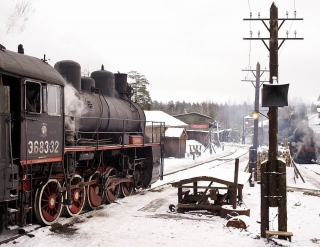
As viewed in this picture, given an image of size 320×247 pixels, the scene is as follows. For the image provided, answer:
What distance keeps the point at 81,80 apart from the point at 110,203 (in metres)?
4.37

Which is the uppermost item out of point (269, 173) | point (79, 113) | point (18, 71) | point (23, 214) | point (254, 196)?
point (18, 71)

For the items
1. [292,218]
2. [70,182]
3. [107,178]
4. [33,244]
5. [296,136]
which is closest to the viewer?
[33,244]

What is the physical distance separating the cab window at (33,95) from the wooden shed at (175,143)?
2738cm

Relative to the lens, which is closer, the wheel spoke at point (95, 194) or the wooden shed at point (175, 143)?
the wheel spoke at point (95, 194)

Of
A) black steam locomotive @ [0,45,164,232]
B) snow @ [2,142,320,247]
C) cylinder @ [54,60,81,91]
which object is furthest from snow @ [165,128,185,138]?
cylinder @ [54,60,81,91]

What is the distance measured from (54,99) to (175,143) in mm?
27292

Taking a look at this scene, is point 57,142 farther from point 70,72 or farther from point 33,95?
point 70,72

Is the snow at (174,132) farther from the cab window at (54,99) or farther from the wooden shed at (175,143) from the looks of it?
the cab window at (54,99)

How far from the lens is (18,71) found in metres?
7.75

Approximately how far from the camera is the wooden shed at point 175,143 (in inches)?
1406

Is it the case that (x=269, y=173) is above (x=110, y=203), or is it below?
above

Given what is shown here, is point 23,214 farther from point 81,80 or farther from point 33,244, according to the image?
point 81,80

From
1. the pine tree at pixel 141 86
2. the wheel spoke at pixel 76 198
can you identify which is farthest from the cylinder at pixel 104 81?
the pine tree at pixel 141 86

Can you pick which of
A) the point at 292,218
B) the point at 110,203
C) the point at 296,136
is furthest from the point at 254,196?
the point at 296,136
